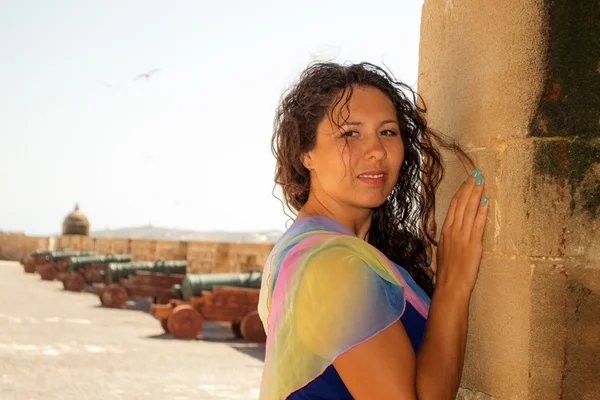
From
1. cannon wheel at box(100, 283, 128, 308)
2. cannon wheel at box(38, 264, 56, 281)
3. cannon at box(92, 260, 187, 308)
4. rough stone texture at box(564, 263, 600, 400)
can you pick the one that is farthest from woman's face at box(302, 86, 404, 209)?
cannon wheel at box(38, 264, 56, 281)

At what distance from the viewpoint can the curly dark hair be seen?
175 centimetres

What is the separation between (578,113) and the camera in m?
1.65

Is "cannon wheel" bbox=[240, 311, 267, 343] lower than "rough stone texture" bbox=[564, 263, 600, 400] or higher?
lower

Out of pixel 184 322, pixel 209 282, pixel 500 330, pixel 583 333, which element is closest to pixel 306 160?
pixel 500 330

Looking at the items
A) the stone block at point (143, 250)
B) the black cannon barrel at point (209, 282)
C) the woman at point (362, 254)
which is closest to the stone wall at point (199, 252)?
the stone block at point (143, 250)

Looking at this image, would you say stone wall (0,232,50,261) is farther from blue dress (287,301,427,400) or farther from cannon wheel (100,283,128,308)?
blue dress (287,301,427,400)

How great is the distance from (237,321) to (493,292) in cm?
920

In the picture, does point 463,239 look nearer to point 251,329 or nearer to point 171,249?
point 251,329

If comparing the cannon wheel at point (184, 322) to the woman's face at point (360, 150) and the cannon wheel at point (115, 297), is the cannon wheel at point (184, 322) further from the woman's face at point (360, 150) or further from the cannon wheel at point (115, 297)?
the woman's face at point (360, 150)

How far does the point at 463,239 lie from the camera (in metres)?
1.80

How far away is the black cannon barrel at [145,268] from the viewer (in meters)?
16.1

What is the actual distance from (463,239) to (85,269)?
20303 millimetres

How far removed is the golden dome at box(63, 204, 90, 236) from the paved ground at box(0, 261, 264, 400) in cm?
2767

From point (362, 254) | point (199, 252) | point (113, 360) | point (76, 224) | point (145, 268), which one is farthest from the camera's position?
point (76, 224)
